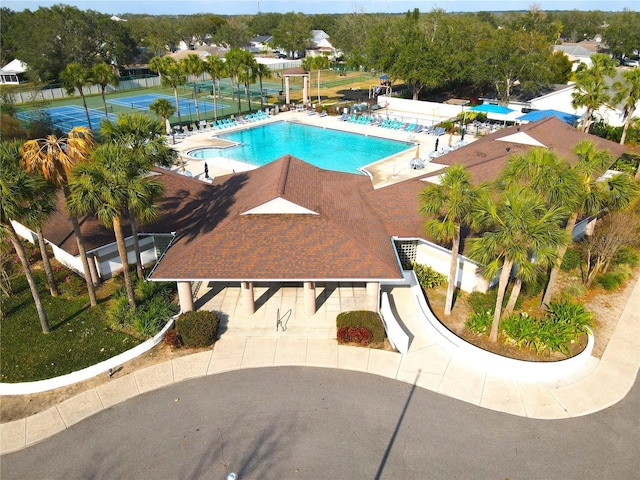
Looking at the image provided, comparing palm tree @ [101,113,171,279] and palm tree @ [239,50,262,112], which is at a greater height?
palm tree @ [239,50,262,112]

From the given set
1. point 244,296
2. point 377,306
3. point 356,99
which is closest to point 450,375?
point 377,306

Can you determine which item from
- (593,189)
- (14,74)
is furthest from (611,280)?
(14,74)

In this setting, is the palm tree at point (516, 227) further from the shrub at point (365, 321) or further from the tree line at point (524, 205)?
the shrub at point (365, 321)

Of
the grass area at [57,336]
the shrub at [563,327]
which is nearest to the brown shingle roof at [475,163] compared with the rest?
the shrub at [563,327]

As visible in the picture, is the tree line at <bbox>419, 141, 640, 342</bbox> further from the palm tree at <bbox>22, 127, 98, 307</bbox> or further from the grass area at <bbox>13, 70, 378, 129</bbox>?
the grass area at <bbox>13, 70, 378, 129</bbox>

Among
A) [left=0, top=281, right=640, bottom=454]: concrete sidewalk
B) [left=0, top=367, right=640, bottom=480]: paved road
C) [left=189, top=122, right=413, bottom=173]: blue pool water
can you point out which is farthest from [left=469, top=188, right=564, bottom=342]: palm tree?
[left=189, top=122, right=413, bottom=173]: blue pool water

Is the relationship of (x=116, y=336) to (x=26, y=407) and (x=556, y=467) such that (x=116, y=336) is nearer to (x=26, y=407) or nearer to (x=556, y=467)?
(x=26, y=407)

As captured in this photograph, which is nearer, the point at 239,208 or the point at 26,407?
the point at 26,407
